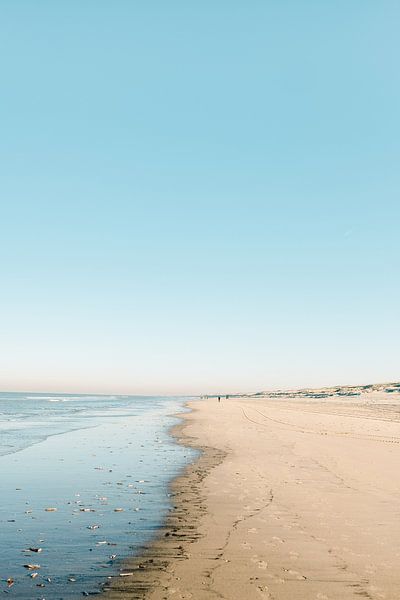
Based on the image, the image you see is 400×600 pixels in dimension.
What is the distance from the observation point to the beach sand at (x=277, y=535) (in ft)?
26.2

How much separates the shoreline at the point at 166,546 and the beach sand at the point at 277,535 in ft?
0.07

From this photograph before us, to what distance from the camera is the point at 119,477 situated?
18422mm

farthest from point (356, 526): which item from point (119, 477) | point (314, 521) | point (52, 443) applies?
point (52, 443)

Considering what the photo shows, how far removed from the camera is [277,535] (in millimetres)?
10797

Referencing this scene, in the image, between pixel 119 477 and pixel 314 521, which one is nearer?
pixel 314 521

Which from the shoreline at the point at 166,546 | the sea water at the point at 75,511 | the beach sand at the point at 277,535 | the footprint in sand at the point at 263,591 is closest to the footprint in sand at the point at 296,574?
the beach sand at the point at 277,535

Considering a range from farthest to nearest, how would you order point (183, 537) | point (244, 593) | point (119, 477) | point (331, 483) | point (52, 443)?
point (52, 443), point (119, 477), point (331, 483), point (183, 537), point (244, 593)

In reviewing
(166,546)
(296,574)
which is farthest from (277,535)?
(166,546)

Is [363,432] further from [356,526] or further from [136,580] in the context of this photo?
[136,580]

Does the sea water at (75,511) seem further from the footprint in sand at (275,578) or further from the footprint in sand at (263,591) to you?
Result: the footprint in sand at (275,578)

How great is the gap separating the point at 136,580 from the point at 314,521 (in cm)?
542

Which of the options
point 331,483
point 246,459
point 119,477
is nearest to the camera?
point 331,483

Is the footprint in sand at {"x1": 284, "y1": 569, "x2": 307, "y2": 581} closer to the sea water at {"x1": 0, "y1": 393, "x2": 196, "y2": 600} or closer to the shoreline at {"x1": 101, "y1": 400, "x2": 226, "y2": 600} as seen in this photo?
the shoreline at {"x1": 101, "y1": 400, "x2": 226, "y2": 600}

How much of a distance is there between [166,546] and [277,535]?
2.45 m
